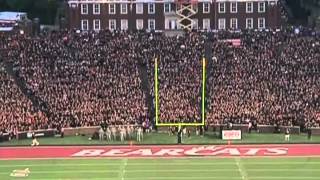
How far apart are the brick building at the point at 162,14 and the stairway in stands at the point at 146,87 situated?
808 inches

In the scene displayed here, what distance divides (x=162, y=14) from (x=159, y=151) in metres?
35.0

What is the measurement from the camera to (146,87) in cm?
4509

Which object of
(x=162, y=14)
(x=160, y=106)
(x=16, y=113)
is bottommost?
(x=16, y=113)

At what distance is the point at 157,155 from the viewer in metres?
34.1

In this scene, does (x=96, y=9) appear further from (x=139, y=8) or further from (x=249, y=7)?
(x=249, y=7)

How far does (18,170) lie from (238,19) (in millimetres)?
40712

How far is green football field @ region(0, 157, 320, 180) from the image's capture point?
29.5 m

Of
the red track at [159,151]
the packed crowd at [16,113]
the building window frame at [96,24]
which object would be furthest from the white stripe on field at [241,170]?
the building window frame at [96,24]

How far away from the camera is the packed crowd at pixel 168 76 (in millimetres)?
41625

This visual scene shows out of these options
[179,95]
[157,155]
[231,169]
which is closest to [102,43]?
[179,95]

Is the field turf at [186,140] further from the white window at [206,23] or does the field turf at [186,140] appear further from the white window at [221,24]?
the white window at [206,23]

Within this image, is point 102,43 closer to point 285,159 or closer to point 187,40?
point 187,40

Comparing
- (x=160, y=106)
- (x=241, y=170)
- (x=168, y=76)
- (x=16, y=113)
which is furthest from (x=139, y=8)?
(x=241, y=170)

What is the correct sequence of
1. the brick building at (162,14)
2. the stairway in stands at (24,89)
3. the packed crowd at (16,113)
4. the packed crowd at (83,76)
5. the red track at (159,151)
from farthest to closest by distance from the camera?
1. the brick building at (162,14)
2. the stairway in stands at (24,89)
3. the packed crowd at (83,76)
4. the packed crowd at (16,113)
5. the red track at (159,151)
